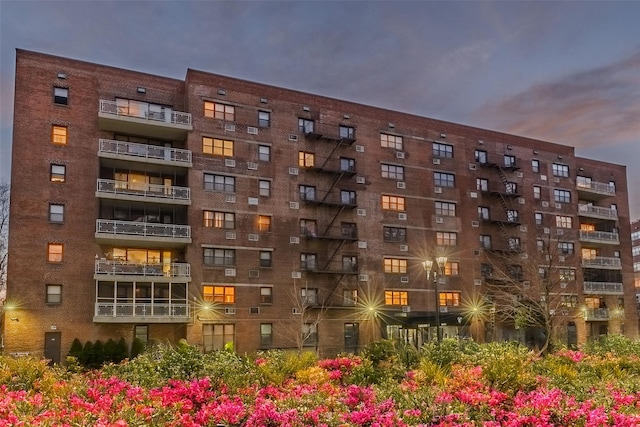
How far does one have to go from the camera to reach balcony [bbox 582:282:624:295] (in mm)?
63562

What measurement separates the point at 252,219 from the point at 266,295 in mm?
5874

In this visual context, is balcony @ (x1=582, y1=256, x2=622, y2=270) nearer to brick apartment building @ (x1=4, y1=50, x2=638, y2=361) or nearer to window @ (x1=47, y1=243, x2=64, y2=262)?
brick apartment building @ (x1=4, y1=50, x2=638, y2=361)

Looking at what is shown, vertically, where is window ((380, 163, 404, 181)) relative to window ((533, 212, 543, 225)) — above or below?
above


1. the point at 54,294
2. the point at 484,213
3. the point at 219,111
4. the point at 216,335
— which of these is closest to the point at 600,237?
the point at 484,213

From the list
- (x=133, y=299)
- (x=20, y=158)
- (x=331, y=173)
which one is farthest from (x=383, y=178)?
(x=20, y=158)

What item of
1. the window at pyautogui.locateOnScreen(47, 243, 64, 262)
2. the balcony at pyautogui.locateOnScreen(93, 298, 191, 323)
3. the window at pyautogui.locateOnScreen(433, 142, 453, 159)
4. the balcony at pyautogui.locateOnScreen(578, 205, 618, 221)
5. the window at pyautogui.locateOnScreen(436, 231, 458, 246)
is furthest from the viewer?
the balcony at pyautogui.locateOnScreen(578, 205, 618, 221)

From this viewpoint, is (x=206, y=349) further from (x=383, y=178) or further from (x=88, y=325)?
(x=383, y=178)

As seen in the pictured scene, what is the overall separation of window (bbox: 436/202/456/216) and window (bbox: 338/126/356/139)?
10323 millimetres

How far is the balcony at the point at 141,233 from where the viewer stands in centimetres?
4088

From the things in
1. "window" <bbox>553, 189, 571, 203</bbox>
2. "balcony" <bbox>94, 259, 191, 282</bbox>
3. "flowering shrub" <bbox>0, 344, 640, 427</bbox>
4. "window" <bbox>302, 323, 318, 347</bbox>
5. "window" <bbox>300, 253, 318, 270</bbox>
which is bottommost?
"window" <bbox>302, 323, 318, 347</bbox>

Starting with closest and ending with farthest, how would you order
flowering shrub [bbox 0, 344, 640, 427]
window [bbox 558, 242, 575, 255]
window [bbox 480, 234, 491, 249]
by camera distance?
flowering shrub [bbox 0, 344, 640, 427] → window [bbox 480, 234, 491, 249] → window [bbox 558, 242, 575, 255]

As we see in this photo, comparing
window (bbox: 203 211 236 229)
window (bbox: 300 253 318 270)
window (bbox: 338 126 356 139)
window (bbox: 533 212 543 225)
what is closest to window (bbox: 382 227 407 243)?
window (bbox: 300 253 318 270)

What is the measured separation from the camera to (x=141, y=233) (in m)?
41.7

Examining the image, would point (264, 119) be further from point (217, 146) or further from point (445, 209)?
point (445, 209)
